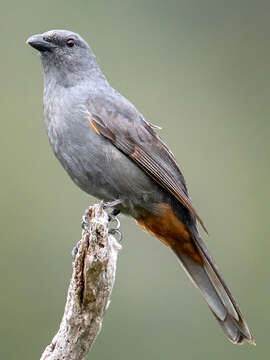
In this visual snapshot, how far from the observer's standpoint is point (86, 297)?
617 cm

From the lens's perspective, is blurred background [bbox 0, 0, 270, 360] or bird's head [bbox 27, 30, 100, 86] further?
blurred background [bbox 0, 0, 270, 360]

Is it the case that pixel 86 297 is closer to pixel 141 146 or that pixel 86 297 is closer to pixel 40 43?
pixel 141 146

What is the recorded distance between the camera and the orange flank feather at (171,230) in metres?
7.49

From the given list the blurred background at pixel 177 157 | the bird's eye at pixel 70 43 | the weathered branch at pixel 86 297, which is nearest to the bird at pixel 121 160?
the bird's eye at pixel 70 43

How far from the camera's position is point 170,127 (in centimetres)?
1110

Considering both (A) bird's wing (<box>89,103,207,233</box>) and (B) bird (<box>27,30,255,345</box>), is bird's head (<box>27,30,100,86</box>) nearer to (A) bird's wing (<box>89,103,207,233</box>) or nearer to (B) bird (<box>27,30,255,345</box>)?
(B) bird (<box>27,30,255,345</box>)

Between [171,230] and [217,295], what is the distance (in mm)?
649

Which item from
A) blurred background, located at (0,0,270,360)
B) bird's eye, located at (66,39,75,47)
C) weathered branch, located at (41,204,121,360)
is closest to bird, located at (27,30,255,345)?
bird's eye, located at (66,39,75,47)

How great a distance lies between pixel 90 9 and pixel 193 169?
124 inches

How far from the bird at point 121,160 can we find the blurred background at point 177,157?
6.29ft

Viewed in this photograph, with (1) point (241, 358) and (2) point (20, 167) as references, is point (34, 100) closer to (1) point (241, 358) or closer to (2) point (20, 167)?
(2) point (20, 167)

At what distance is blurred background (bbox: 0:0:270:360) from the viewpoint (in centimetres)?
936

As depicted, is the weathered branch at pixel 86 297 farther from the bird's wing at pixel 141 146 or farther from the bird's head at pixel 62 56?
the bird's head at pixel 62 56

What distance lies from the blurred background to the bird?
6.29ft
